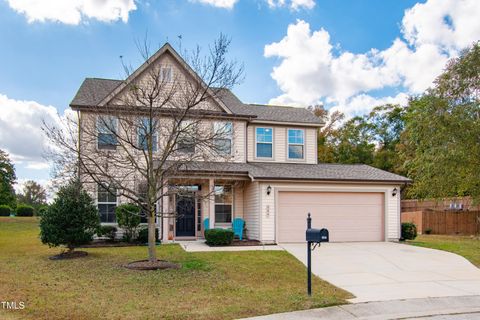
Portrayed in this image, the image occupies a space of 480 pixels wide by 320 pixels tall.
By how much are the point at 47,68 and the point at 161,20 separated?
566 cm

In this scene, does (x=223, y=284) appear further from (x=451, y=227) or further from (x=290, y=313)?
(x=451, y=227)

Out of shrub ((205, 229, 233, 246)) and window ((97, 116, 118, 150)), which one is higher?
window ((97, 116, 118, 150))

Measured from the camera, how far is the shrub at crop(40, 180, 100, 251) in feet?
43.5

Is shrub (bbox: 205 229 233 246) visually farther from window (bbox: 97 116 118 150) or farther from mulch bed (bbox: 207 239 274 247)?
window (bbox: 97 116 118 150)

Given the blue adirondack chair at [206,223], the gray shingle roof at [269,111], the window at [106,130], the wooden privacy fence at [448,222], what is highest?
the gray shingle roof at [269,111]

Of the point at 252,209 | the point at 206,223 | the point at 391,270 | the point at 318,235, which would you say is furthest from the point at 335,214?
the point at 318,235

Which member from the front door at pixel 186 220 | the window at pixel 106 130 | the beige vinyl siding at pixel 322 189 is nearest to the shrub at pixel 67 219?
the window at pixel 106 130

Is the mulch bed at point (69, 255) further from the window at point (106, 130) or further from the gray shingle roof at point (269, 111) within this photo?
the gray shingle roof at point (269, 111)

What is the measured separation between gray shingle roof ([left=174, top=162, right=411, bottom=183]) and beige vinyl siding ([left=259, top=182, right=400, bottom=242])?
0.33m

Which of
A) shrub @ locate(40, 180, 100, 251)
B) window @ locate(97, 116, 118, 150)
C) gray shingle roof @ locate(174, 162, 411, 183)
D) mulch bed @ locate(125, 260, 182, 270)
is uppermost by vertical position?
window @ locate(97, 116, 118, 150)

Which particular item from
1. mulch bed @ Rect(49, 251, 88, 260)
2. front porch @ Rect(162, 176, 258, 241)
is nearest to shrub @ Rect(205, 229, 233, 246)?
front porch @ Rect(162, 176, 258, 241)

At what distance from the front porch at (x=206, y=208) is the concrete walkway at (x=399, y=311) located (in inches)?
389

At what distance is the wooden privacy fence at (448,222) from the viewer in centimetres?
2606

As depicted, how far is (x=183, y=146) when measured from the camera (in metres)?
12.5
